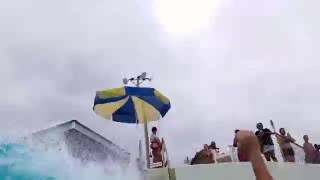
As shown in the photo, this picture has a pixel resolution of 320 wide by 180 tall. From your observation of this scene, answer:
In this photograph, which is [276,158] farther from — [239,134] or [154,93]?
[239,134]

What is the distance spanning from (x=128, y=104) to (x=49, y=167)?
390 centimetres

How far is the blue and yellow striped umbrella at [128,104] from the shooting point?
39.5ft

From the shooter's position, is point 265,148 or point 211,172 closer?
point 211,172

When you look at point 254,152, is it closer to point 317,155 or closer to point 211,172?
point 211,172

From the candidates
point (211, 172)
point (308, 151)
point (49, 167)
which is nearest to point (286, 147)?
point (308, 151)

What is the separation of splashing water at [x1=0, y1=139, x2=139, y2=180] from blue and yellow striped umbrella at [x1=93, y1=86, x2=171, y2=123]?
60.5 inches

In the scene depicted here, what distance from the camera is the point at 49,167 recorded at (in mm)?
8680

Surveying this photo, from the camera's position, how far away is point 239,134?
9.81 ft

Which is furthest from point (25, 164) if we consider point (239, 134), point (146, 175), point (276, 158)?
point (276, 158)

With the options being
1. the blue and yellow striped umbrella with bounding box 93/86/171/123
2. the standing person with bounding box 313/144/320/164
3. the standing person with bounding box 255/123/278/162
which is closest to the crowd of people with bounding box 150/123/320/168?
the standing person with bounding box 255/123/278/162

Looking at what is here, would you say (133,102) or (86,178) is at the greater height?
(133,102)

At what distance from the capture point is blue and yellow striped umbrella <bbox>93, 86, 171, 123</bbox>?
39.5 ft

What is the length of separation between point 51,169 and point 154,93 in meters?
4.46

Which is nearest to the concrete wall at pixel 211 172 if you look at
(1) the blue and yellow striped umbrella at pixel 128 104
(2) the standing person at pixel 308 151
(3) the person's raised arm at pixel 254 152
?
(1) the blue and yellow striped umbrella at pixel 128 104
